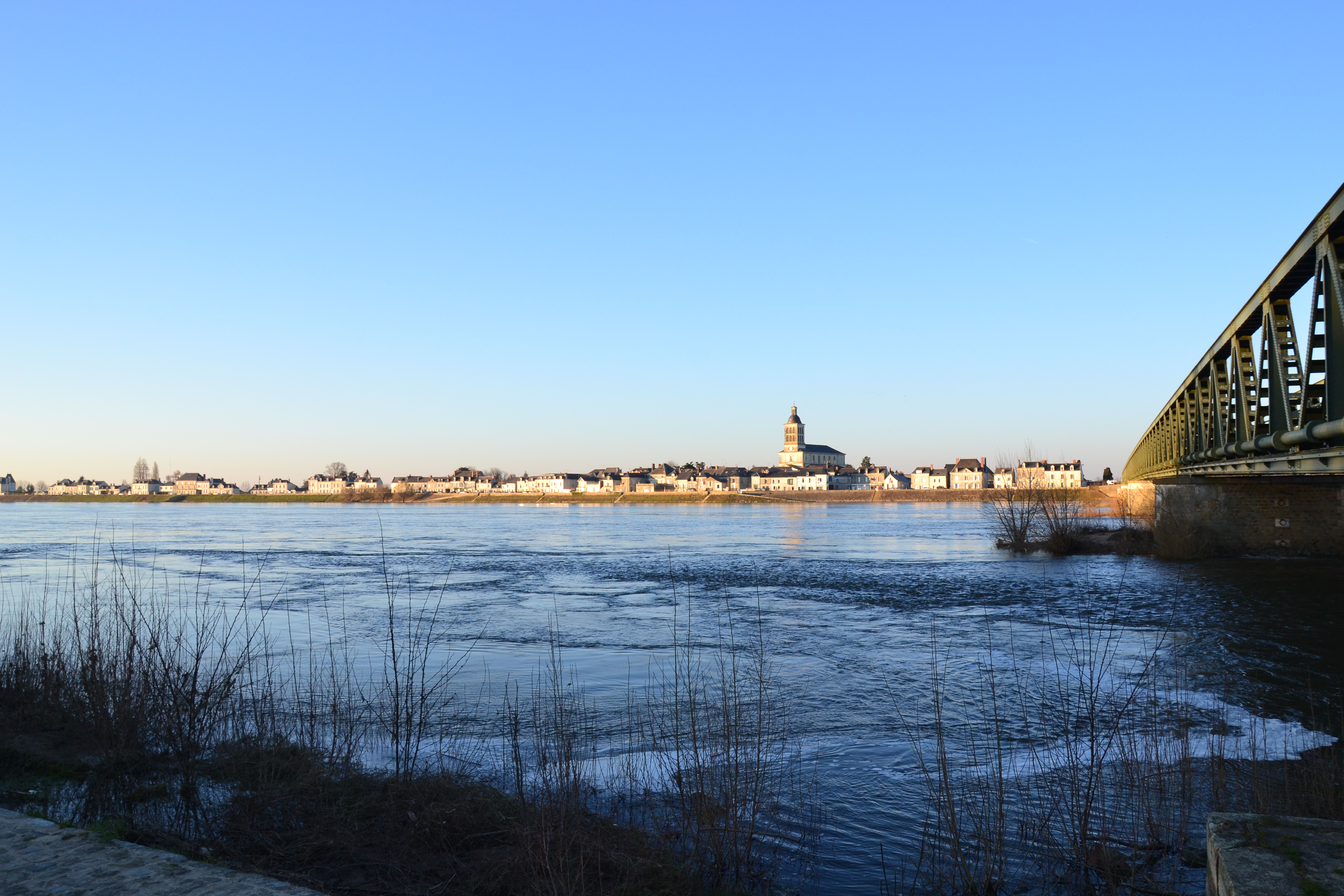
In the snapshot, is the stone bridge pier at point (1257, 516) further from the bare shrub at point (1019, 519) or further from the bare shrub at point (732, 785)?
the bare shrub at point (732, 785)

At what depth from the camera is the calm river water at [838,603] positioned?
1253cm

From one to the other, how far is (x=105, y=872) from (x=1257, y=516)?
41.6 metres

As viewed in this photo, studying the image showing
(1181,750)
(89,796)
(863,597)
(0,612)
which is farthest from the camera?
(863,597)

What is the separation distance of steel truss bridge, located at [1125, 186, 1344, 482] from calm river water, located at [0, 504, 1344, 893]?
3769 millimetres

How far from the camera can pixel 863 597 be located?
1141 inches

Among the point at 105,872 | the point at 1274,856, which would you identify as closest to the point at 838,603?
the point at 1274,856

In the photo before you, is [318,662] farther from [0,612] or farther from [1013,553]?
[1013,553]

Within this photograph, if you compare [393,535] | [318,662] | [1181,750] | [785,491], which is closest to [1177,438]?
[1181,750]

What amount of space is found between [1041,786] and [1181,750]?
76.1 inches

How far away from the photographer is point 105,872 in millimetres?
5613


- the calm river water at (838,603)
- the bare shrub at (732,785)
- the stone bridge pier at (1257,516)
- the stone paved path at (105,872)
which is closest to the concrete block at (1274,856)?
the calm river water at (838,603)

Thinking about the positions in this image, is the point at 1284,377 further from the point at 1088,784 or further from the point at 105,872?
the point at 105,872

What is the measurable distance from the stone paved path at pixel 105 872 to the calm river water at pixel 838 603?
4314 millimetres

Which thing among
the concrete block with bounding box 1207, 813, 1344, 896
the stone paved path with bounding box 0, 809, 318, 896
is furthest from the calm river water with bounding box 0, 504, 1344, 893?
the stone paved path with bounding box 0, 809, 318, 896
